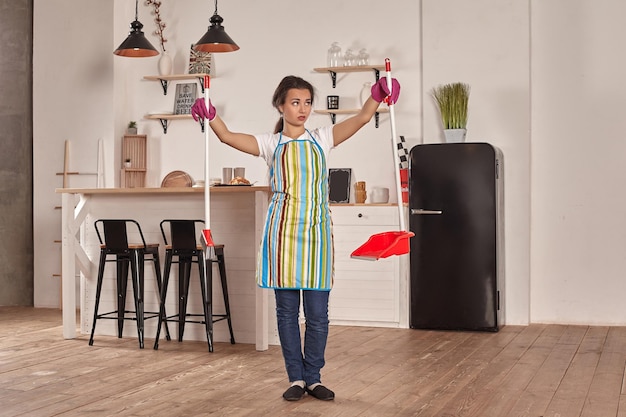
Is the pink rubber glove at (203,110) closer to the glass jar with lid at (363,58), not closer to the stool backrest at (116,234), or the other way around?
the stool backrest at (116,234)

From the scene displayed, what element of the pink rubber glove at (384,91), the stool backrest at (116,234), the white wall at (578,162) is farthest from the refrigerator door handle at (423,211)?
the pink rubber glove at (384,91)

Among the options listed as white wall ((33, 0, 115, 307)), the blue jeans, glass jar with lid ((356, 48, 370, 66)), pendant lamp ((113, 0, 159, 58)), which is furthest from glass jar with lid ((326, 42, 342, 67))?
the blue jeans

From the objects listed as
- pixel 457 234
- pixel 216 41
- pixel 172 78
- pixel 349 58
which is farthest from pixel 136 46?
pixel 457 234

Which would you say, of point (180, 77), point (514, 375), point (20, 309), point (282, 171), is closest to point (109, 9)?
point (180, 77)

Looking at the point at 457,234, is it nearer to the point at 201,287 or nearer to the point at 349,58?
the point at 349,58

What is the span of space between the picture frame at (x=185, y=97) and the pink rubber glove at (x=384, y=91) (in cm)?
407

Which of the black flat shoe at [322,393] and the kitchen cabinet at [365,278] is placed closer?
the black flat shoe at [322,393]

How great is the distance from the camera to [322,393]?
12.7ft

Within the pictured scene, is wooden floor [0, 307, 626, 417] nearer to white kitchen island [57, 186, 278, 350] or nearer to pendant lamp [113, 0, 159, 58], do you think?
white kitchen island [57, 186, 278, 350]

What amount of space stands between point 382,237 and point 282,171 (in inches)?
21.3

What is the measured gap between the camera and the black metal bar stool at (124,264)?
18.4 feet

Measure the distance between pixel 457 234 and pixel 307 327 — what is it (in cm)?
269

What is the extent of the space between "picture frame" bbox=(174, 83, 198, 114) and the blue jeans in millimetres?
4100

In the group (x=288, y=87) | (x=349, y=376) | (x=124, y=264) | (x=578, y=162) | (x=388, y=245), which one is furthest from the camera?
(x=578, y=162)
